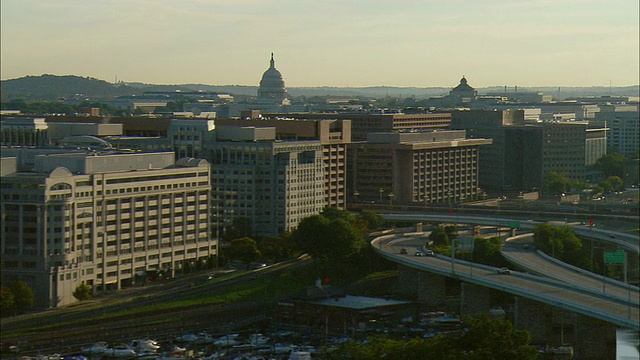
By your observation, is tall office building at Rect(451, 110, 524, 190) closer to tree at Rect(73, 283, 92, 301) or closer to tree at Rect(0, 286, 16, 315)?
tree at Rect(73, 283, 92, 301)

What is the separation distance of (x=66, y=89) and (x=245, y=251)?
67.5 feet

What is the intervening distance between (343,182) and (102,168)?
9585 mm

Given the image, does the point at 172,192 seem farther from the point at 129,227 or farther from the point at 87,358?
the point at 87,358

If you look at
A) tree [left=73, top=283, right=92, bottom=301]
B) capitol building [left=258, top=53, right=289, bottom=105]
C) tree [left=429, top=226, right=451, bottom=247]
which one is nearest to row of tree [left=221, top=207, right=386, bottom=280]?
tree [left=429, top=226, right=451, bottom=247]

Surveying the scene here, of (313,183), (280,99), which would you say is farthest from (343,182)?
(280,99)

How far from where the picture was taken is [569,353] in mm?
17531

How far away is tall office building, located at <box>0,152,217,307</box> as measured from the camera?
1978 cm

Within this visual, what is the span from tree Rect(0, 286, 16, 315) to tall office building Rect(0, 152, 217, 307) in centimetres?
72

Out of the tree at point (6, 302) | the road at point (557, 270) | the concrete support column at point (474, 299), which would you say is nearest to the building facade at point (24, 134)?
the tree at point (6, 302)

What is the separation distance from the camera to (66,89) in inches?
1665

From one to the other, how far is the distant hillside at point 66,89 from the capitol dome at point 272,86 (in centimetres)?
1045

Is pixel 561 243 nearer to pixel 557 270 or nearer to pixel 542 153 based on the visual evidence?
pixel 557 270

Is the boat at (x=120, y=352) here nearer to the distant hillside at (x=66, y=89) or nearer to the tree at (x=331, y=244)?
the tree at (x=331, y=244)

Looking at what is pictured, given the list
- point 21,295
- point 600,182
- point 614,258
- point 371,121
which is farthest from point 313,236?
point 600,182
